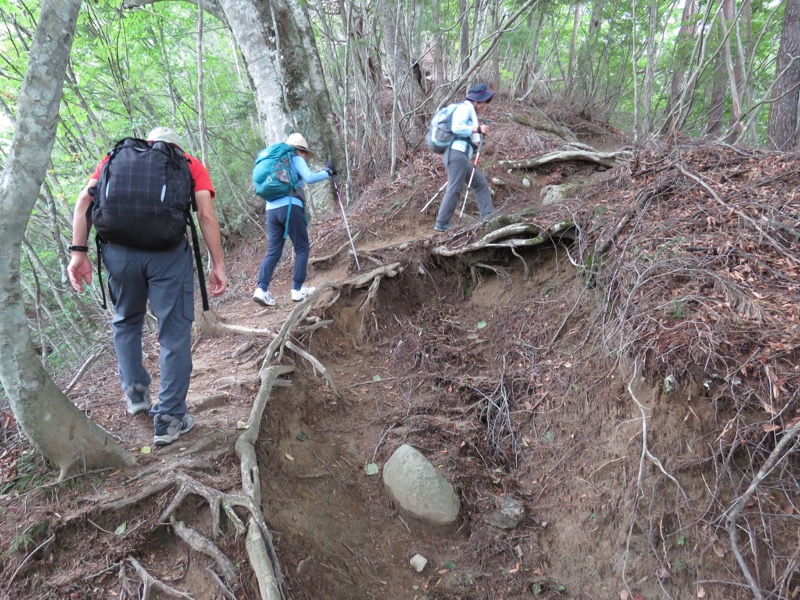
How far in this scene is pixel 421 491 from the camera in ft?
12.4

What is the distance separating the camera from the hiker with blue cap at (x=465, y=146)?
6.16 metres

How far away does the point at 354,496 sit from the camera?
3.74 metres

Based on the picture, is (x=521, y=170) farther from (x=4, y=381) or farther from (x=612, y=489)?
(x=4, y=381)

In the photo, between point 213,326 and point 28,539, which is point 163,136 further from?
point 213,326

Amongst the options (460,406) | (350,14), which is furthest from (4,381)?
(350,14)

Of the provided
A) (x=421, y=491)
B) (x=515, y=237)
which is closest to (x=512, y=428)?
(x=421, y=491)

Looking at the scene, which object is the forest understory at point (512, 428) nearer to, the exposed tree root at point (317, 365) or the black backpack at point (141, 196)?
the exposed tree root at point (317, 365)

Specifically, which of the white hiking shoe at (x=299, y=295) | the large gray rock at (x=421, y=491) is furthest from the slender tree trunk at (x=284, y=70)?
the large gray rock at (x=421, y=491)

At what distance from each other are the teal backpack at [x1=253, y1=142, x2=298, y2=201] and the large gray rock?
3.27m

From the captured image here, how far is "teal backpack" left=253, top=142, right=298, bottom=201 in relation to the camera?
16.6 feet

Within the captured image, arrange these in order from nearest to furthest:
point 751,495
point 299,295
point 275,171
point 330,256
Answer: point 751,495 → point 275,171 → point 299,295 → point 330,256

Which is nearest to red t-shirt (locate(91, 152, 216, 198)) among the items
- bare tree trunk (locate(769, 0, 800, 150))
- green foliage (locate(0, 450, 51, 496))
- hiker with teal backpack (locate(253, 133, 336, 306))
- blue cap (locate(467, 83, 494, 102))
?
green foliage (locate(0, 450, 51, 496))

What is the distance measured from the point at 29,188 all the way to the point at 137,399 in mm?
1676

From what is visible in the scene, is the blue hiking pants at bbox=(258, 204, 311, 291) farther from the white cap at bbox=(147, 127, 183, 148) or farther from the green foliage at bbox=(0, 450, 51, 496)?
the green foliage at bbox=(0, 450, 51, 496)
